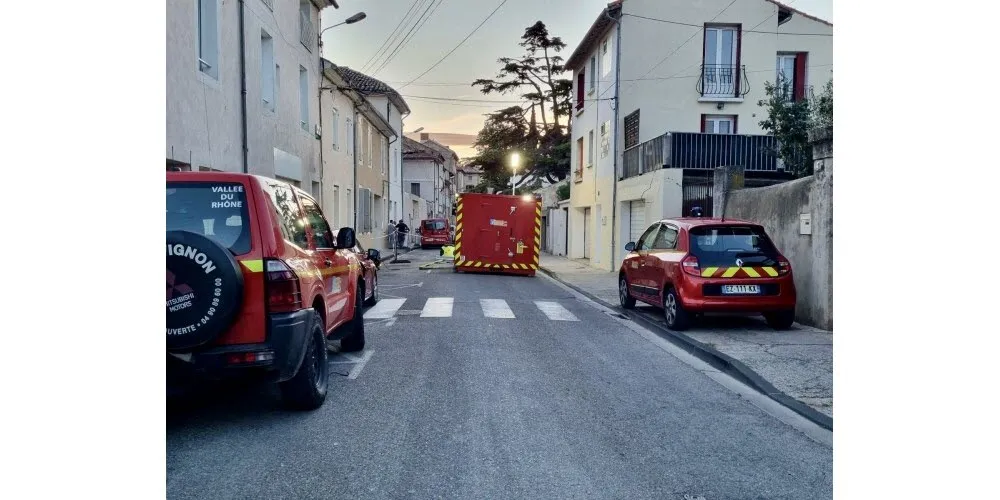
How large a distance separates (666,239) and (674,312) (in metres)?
1.30

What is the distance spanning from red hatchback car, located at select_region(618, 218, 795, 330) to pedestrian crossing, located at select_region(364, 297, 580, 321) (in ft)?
6.84

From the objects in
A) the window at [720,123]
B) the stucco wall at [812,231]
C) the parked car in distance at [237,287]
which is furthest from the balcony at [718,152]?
the parked car in distance at [237,287]

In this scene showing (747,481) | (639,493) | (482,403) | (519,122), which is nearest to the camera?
(639,493)

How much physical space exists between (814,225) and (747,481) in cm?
659

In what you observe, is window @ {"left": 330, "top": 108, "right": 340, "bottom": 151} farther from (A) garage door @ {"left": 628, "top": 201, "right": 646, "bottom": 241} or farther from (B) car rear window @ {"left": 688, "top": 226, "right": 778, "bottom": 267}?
(B) car rear window @ {"left": 688, "top": 226, "right": 778, "bottom": 267}

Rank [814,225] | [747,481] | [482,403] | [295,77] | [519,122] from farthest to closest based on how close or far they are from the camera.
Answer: [519,122]
[295,77]
[814,225]
[482,403]
[747,481]

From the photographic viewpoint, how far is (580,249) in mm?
28719

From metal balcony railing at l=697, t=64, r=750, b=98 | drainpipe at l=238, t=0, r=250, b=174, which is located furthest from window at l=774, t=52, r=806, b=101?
drainpipe at l=238, t=0, r=250, b=174

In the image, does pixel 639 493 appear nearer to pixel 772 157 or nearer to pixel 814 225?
pixel 814 225

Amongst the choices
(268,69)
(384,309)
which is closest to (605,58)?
(268,69)

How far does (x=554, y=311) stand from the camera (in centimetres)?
1218

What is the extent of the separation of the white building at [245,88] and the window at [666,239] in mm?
7221

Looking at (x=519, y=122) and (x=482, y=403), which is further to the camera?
(x=519, y=122)

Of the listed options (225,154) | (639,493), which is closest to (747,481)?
(639,493)
